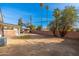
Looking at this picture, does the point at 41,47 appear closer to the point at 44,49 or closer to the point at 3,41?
the point at 44,49

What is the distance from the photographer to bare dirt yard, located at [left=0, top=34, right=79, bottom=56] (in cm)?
1161

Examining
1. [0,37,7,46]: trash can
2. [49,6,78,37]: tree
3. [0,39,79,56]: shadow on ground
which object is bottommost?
[0,39,79,56]: shadow on ground

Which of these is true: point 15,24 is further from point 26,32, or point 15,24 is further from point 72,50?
point 72,50

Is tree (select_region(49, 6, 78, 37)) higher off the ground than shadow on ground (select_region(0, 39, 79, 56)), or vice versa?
tree (select_region(49, 6, 78, 37))

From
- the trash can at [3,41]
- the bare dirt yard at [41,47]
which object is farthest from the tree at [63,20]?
the trash can at [3,41]

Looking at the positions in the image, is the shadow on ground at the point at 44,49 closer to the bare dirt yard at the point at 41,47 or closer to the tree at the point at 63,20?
the bare dirt yard at the point at 41,47

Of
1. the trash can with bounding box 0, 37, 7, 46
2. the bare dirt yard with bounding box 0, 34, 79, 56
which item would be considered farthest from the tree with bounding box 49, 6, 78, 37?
the trash can with bounding box 0, 37, 7, 46

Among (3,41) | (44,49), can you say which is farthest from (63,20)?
(3,41)

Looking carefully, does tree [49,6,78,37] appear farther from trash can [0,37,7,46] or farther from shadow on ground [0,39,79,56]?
trash can [0,37,7,46]

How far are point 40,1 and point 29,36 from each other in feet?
2.22

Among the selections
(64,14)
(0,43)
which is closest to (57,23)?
(64,14)

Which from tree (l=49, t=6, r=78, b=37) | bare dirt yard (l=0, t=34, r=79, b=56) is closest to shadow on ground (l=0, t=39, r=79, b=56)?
bare dirt yard (l=0, t=34, r=79, b=56)

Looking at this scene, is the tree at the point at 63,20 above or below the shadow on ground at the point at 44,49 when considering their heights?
above

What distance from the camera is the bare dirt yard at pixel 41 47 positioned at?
457 inches
